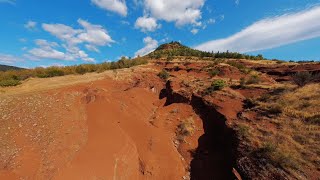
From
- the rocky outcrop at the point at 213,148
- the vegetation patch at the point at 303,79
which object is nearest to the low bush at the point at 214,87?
the rocky outcrop at the point at 213,148

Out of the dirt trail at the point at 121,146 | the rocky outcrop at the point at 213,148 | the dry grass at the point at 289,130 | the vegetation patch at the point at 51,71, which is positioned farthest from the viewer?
the vegetation patch at the point at 51,71

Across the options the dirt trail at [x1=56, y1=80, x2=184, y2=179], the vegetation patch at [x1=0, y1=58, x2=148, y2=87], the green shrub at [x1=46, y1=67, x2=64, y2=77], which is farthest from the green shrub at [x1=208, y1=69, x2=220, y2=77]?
the green shrub at [x1=46, y1=67, x2=64, y2=77]

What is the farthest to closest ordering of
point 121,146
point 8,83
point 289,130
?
point 8,83 < point 121,146 < point 289,130

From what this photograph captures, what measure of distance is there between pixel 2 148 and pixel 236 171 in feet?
31.7

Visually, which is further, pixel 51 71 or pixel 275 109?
pixel 51 71

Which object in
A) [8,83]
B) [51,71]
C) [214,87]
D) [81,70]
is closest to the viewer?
[8,83]

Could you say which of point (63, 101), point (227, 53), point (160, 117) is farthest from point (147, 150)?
point (227, 53)

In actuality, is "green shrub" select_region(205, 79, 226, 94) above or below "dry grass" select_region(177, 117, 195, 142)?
above

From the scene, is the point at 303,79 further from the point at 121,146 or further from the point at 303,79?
the point at 121,146

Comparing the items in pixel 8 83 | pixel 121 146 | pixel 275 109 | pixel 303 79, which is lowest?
pixel 121 146

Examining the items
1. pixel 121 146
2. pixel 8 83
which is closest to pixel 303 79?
pixel 121 146

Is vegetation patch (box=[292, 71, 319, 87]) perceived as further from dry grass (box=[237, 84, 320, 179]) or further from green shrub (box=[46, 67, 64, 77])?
green shrub (box=[46, 67, 64, 77])

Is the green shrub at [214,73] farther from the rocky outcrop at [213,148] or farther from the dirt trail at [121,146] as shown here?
the dirt trail at [121,146]

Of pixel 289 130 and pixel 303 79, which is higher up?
pixel 303 79
